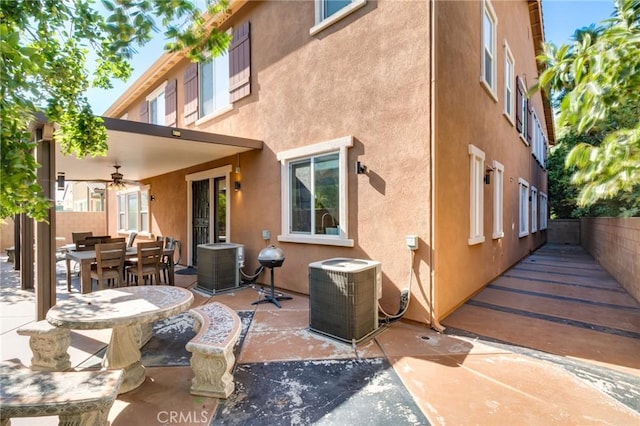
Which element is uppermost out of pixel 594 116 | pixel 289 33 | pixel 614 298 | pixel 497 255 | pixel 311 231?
pixel 289 33

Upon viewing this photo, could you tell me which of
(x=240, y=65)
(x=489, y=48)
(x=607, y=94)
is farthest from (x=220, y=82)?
(x=607, y=94)

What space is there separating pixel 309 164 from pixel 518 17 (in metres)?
8.48

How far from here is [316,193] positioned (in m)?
5.62

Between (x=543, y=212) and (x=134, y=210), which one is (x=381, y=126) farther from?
(x=543, y=212)

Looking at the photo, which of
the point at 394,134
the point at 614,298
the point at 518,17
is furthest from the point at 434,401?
the point at 518,17

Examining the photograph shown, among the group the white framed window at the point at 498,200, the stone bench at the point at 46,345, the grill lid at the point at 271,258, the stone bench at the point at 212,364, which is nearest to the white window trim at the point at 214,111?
the grill lid at the point at 271,258

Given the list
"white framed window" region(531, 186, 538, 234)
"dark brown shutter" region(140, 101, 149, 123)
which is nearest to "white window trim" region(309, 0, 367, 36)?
"dark brown shutter" region(140, 101, 149, 123)

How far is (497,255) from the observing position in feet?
23.6

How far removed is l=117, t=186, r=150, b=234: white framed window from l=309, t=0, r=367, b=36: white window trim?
8.77 metres

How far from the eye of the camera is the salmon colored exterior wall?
4.26 meters

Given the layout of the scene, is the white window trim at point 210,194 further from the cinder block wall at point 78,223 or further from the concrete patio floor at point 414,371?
the cinder block wall at point 78,223

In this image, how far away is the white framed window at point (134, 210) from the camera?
1156 cm

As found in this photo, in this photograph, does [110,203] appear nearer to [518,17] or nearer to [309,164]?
[309,164]

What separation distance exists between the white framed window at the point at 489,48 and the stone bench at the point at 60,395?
705 cm
